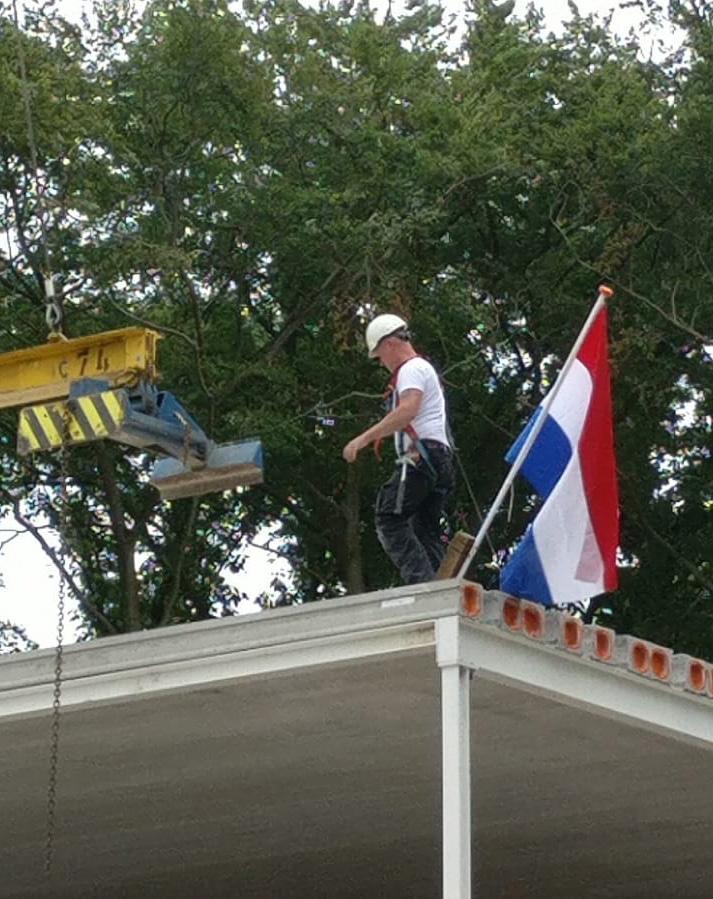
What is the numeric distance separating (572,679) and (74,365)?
4.65m

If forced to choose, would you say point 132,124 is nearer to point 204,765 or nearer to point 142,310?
point 142,310

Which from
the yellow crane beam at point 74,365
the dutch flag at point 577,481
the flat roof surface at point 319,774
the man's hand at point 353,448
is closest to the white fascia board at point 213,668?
the flat roof surface at point 319,774

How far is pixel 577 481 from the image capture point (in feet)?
38.7

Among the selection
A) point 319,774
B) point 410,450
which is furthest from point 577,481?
point 319,774

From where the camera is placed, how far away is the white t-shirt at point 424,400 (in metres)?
11.9

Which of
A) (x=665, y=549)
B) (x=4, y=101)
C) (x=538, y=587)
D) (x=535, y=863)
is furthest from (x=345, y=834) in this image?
(x=665, y=549)

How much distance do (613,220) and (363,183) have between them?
296 centimetres

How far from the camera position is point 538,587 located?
11.4 m

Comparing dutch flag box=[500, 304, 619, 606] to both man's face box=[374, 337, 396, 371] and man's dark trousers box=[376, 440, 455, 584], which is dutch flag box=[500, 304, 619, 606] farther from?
man's face box=[374, 337, 396, 371]

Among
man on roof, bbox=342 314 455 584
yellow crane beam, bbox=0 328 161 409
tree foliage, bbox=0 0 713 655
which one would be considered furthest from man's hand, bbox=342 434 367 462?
tree foliage, bbox=0 0 713 655

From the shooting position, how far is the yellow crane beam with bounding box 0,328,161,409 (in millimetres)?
14203

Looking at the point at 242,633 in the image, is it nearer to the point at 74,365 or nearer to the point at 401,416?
the point at 401,416

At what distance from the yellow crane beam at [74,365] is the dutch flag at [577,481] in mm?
3204

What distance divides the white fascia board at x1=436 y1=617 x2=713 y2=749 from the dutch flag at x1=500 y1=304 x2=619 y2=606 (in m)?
0.37
